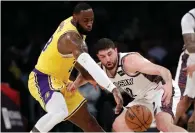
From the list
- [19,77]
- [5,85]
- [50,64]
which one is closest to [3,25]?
[19,77]

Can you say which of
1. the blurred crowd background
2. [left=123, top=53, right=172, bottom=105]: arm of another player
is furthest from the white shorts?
the blurred crowd background

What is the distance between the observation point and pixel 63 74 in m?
7.07

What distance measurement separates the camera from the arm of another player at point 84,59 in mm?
6250

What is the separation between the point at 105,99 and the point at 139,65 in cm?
287

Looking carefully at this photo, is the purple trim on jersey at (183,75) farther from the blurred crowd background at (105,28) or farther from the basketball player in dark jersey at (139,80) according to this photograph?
the blurred crowd background at (105,28)

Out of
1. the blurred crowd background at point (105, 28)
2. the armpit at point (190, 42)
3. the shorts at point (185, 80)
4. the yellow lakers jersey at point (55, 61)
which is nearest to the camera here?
the yellow lakers jersey at point (55, 61)

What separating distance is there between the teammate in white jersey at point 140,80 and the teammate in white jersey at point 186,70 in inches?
33.4

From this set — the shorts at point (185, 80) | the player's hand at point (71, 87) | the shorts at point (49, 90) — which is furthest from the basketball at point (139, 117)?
the shorts at point (185, 80)

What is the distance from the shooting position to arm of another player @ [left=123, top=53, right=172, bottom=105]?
21.5 ft

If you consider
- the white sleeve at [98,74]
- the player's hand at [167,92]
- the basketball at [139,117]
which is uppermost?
the white sleeve at [98,74]

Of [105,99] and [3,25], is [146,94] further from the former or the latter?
[3,25]

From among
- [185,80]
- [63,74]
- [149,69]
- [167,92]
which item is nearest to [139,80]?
[149,69]

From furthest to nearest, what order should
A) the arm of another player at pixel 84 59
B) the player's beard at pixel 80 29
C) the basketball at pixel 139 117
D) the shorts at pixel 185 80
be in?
the shorts at pixel 185 80 → the basketball at pixel 139 117 → the player's beard at pixel 80 29 → the arm of another player at pixel 84 59

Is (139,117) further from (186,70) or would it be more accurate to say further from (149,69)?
(186,70)
